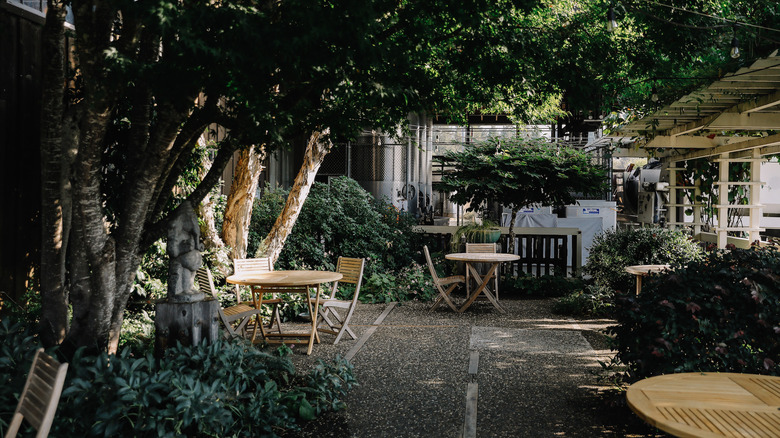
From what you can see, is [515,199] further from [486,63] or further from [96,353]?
[96,353]

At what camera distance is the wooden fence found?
11.9m

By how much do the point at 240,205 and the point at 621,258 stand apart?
5898mm

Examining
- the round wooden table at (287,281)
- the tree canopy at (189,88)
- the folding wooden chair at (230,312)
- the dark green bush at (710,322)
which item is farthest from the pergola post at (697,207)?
the folding wooden chair at (230,312)

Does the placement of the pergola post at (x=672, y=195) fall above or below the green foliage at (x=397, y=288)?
above

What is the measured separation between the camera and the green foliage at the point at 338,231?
10.9m

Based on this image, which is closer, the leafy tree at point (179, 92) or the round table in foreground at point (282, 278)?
the leafy tree at point (179, 92)

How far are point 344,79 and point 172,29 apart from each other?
48.4 inches

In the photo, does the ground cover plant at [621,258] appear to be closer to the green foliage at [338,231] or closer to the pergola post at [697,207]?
the pergola post at [697,207]

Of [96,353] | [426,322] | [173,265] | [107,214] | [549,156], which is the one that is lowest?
[426,322]

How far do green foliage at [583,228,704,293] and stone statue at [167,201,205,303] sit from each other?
6.39 meters

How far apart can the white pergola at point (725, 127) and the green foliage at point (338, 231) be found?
4507mm

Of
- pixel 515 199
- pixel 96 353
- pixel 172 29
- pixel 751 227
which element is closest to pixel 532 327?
pixel 515 199

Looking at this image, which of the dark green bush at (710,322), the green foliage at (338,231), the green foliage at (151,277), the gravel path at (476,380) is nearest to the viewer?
the dark green bush at (710,322)

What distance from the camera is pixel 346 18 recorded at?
3.63 metres
